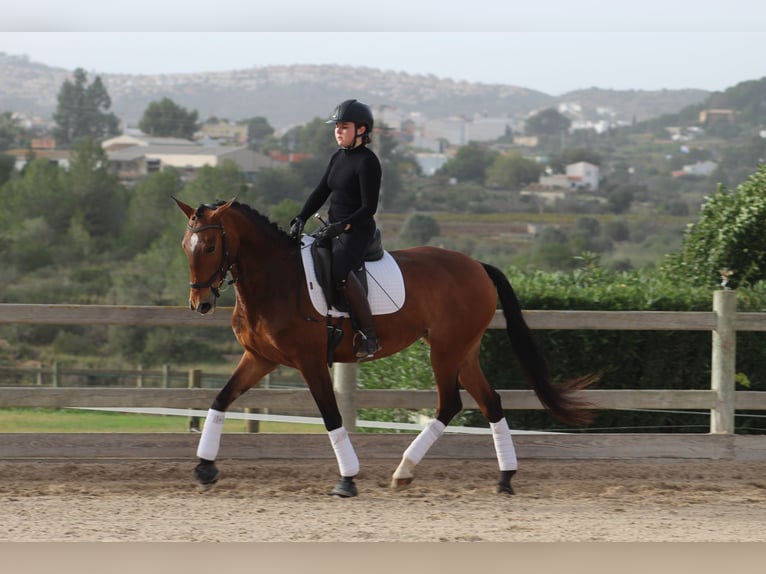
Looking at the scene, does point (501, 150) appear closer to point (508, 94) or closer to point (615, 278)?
point (508, 94)

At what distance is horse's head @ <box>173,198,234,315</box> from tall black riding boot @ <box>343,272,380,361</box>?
847 mm

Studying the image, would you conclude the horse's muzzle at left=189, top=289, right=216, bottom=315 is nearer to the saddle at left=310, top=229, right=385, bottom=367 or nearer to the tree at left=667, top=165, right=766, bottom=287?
the saddle at left=310, top=229, right=385, bottom=367

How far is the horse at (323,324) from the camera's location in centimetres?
715

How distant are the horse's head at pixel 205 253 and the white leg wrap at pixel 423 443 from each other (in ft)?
5.80

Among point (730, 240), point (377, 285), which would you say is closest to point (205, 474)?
point (377, 285)

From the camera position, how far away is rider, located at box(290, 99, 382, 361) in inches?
286

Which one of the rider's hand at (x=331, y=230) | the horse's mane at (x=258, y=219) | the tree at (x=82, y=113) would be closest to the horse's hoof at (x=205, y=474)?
the horse's mane at (x=258, y=219)

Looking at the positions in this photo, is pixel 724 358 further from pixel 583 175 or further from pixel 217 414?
pixel 583 175

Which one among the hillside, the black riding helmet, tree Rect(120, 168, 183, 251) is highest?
the hillside

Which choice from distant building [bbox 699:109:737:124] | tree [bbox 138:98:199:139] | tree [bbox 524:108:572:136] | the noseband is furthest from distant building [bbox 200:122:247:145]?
the noseband

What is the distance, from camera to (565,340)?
31.6 feet

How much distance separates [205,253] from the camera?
6953 millimetres

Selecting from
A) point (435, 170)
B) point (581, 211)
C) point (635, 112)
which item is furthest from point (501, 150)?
point (635, 112)

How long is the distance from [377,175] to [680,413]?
440 centimetres
